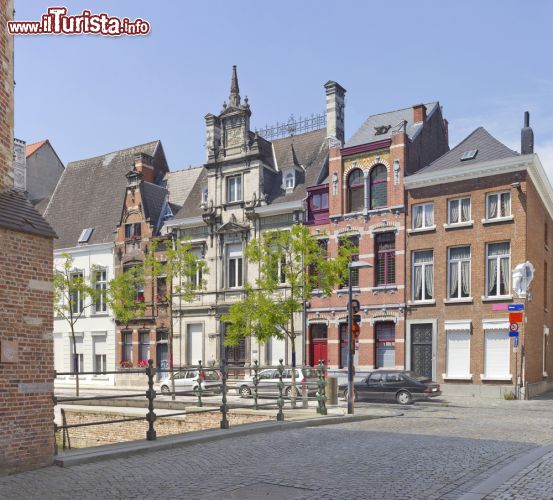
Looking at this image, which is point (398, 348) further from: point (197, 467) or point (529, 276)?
point (197, 467)

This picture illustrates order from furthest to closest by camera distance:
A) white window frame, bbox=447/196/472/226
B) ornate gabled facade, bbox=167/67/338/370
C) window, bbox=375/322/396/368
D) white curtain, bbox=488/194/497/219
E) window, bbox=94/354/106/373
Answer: window, bbox=94/354/106/373
ornate gabled facade, bbox=167/67/338/370
window, bbox=375/322/396/368
white window frame, bbox=447/196/472/226
white curtain, bbox=488/194/497/219

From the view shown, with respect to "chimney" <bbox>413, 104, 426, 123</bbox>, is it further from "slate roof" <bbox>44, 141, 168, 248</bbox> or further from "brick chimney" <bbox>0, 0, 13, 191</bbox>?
"brick chimney" <bbox>0, 0, 13, 191</bbox>

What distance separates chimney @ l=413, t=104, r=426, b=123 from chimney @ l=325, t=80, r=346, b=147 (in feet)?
12.8

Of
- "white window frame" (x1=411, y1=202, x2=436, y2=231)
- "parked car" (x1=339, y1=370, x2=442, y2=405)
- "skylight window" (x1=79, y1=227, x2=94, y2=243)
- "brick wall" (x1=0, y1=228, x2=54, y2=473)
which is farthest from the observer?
"skylight window" (x1=79, y1=227, x2=94, y2=243)

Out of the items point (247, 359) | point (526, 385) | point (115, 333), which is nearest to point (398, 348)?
point (526, 385)

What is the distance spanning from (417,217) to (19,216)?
76.3ft

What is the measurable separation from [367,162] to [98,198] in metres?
19.6

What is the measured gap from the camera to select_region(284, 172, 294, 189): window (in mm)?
34956

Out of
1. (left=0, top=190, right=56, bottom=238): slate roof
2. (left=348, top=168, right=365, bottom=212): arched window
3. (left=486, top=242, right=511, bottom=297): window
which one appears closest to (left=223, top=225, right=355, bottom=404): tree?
(left=348, top=168, right=365, bottom=212): arched window

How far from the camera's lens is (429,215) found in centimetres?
3005

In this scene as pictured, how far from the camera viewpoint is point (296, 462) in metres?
9.70

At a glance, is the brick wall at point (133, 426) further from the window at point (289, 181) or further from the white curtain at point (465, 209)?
the window at point (289, 181)

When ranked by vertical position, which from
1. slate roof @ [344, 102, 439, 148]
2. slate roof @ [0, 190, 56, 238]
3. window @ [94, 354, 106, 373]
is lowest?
window @ [94, 354, 106, 373]

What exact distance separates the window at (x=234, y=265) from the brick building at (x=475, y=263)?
9588 mm
